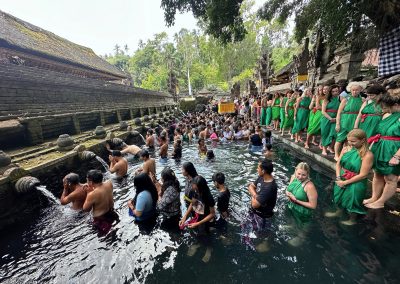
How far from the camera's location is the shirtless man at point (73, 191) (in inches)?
170

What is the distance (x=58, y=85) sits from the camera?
9992 millimetres

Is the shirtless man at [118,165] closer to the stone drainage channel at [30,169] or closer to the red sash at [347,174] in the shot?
the stone drainage channel at [30,169]

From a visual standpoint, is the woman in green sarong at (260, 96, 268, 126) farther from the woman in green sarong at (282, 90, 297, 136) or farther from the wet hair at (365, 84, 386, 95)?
the wet hair at (365, 84, 386, 95)

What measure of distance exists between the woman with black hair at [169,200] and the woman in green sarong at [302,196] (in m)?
1.97

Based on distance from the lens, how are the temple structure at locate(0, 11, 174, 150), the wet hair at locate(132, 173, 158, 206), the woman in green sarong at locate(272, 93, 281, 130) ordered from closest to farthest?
1. the wet hair at locate(132, 173, 158, 206)
2. the temple structure at locate(0, 11, 174, 150)
3. the woman in green sarong at locate(272, 93, 281, 130)

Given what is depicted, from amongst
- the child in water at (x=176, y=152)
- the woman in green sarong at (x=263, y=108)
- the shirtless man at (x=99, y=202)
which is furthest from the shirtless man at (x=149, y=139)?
the woman in green sarong at (x=263, y=108)

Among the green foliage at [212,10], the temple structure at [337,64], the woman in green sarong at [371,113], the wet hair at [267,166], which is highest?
A: the green foliage at [212,10]

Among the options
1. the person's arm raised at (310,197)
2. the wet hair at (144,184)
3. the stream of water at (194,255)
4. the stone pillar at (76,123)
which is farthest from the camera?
the stone pillar at (76,123)

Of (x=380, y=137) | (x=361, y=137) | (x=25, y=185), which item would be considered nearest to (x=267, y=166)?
(x=361, y=137)

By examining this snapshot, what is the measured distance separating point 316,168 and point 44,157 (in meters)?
7.62

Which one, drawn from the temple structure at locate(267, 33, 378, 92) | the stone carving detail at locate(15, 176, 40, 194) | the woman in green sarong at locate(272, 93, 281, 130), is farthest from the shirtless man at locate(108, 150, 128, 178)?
the temple structure at locate(267, 33, 378, 92)

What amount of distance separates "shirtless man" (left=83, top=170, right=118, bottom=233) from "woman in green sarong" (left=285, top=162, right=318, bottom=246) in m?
3.37

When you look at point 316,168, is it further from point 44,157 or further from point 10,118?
point 10,118

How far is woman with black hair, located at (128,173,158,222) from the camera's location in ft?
12.2
